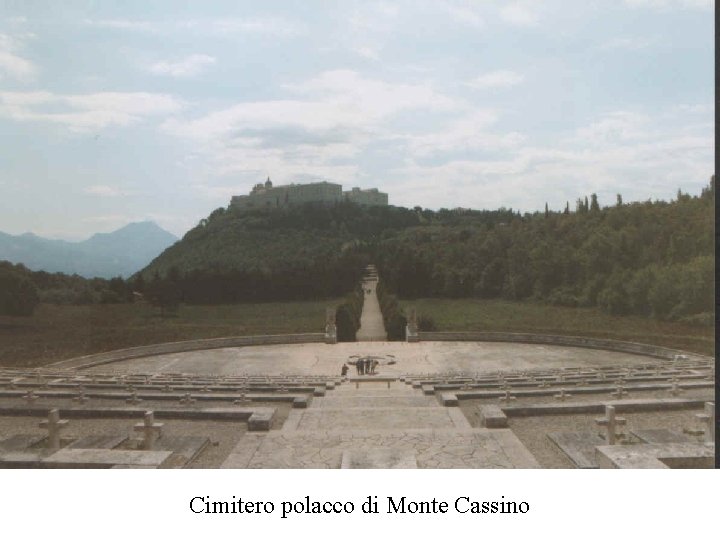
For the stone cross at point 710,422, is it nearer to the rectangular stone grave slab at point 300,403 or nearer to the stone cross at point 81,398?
the rectangular stone grave slab at point 300,403

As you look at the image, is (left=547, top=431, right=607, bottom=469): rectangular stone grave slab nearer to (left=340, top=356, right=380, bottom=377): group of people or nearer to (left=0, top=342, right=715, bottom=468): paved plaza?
(left=0, top=342, right=715, bottom=468): paved plaza

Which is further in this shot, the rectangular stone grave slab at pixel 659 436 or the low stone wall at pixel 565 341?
the low stone wall at pixel 565 341

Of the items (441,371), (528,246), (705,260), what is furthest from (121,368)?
(528,246)

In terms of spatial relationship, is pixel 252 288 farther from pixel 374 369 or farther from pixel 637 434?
pixel 637 434

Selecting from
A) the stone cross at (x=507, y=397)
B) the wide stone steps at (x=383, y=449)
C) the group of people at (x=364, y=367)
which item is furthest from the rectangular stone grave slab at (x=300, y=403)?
the group of people at (x=364, y=367)

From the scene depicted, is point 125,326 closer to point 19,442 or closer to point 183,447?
point 19,442

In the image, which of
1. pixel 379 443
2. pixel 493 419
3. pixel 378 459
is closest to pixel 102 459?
pixel 378 459
